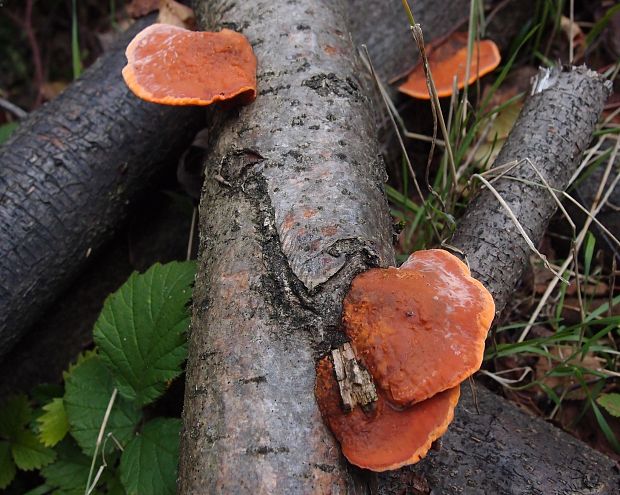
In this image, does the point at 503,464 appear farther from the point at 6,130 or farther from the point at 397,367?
the point at 6,130

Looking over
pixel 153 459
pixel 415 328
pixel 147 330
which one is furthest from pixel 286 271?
pixel 153 459

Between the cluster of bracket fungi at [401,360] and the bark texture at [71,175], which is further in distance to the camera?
the bark texture at [71,175]

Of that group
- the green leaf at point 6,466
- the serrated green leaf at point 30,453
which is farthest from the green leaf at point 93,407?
the green leaf at point 6,466

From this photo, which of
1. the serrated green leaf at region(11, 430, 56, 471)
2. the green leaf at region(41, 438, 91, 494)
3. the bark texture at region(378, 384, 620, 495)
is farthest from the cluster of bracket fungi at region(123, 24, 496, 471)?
the serrated green leaf at region(11, 430, 56, 471)

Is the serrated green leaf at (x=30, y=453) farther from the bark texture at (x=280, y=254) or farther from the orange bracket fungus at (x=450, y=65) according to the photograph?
the orange bracket fungus at (x=450, y=65)

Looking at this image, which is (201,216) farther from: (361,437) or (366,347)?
(361,437)
